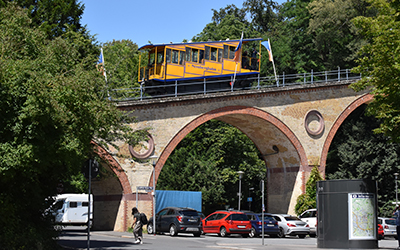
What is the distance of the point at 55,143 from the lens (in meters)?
13.2

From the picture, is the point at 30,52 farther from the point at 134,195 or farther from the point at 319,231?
the point at 134,195

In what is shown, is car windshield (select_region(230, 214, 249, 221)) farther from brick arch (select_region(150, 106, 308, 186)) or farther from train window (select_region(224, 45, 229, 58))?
train window (select_region(224, 45, 229, 58))

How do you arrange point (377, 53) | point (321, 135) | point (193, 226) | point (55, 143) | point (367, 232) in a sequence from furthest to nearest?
point (321, 135) → point (193, 226) → point (377, 53) → point (367, 232) → point (55, 143)

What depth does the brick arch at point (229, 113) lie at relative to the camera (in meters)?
28.4

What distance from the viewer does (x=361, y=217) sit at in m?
A: 16.2

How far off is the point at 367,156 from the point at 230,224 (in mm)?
17302

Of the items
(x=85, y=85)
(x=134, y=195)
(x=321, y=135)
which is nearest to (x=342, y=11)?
(x=321, y=135)

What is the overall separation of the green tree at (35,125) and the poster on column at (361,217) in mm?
7931

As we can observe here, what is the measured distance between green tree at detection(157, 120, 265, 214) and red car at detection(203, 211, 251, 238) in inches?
486

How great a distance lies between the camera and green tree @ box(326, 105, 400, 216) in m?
37.2

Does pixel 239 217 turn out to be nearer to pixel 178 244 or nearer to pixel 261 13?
pixel 178 244

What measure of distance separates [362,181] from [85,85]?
8.98 metres

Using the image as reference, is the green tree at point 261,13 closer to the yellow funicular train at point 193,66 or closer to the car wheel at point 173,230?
the yellow funicular train at point 193,66

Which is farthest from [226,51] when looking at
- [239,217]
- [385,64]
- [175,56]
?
[385,64]
